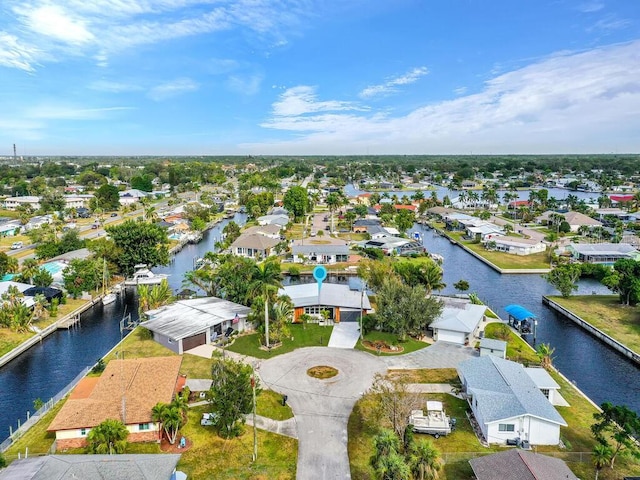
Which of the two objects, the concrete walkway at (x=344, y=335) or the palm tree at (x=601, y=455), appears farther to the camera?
the concrete walkway at (x=344, y=335)

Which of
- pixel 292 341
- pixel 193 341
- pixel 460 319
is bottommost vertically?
pixel 292 341

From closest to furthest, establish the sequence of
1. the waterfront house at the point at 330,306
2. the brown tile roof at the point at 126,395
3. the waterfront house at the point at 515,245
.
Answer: the brown tile roof at the point at 126,395 → the waterfront house at the point at 330,306 → the waterfront house at the point at 515,245

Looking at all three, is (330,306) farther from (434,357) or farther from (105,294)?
(105,294)

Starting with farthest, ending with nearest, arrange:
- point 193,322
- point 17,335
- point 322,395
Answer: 1. point 17,335
2. point 193,322
3. point 322,395

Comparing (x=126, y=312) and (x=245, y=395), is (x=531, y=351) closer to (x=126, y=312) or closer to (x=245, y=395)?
(x=245, y=395)

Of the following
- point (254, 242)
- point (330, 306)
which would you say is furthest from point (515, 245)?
point (330, 306)

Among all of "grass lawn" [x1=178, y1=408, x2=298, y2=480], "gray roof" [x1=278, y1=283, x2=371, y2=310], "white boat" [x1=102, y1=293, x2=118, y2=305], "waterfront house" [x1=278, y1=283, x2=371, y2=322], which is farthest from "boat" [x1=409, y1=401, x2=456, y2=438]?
"white boat" [x1=102, y1=293, x2=118, y2=305]

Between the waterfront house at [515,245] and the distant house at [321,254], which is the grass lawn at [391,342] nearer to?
the distant house at [321,254]

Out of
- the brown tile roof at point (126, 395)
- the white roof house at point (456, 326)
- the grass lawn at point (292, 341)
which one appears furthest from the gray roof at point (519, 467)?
the grass lawn at point (292, 341)
